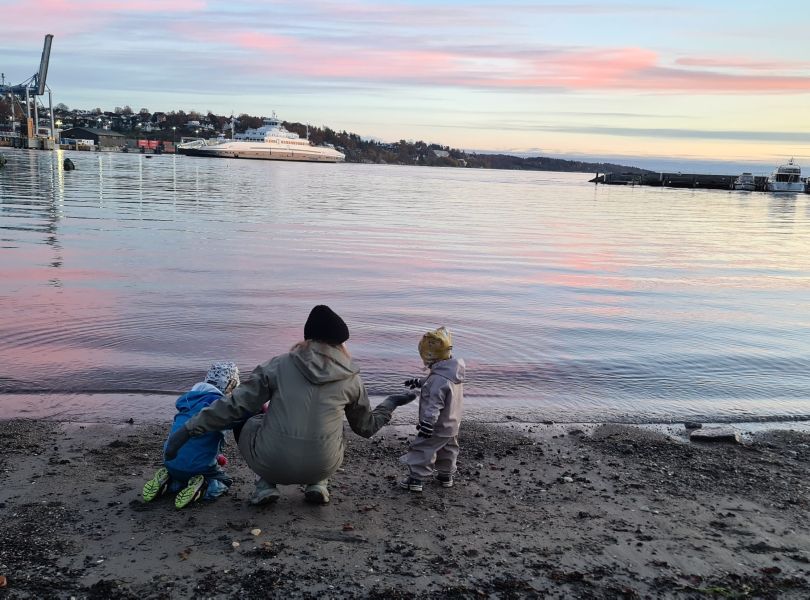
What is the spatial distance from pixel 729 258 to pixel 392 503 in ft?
69.4

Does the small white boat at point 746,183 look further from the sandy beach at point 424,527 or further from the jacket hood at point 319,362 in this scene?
the jacket hood at point 319,362

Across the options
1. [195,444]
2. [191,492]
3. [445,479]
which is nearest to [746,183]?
[445,479]

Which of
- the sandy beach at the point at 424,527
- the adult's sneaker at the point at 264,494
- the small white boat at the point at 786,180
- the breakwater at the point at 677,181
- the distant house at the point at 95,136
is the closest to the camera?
the sandy beach at the point at 424,527

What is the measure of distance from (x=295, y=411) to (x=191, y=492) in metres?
0.91

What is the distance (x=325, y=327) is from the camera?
4672mm

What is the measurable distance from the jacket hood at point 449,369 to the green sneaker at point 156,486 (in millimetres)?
1997

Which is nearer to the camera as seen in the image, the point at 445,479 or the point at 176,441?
the point at 176,441

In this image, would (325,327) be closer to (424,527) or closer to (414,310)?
(424,527)

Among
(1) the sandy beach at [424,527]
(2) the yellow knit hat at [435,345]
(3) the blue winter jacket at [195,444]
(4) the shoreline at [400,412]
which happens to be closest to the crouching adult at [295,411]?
(3) the blue winter jacket at [195,444]

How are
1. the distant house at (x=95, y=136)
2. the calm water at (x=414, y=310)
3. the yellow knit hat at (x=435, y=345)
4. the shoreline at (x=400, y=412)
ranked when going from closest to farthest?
the yellow knit hat at (x=435, y=345) → the shoreline at (x=400, y=412) → the calm water at (x=414, y=310) → the distant house at (x=95, y=136)

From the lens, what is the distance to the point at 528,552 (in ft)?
14.6

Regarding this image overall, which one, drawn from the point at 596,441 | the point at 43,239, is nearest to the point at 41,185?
the point at 43,239

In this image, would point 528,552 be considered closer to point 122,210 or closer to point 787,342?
point 787,342

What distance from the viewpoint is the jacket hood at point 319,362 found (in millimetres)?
4703
